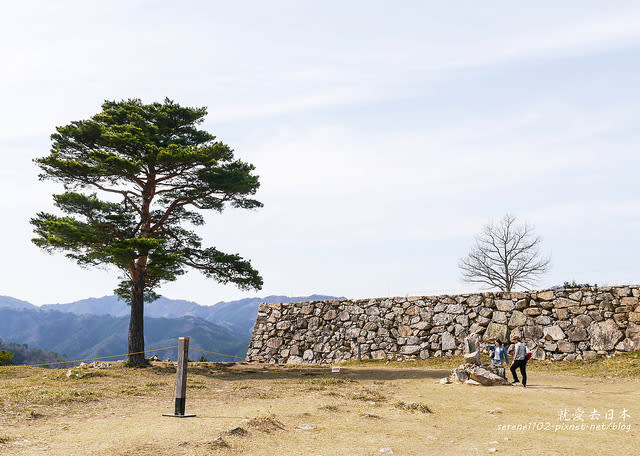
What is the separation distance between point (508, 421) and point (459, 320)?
1327 cm

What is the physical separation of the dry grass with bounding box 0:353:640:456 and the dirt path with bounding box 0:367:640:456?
2cm

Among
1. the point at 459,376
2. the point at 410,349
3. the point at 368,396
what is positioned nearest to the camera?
the point at 368,396

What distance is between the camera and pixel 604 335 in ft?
63.1

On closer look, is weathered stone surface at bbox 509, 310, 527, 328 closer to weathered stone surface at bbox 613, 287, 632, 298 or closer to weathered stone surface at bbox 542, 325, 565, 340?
weathered stone surface at bbox 542, 325, 565, 340

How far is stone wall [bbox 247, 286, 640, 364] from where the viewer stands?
764 inches

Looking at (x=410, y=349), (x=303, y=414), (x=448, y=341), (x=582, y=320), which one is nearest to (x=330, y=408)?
(x=303, y=414)

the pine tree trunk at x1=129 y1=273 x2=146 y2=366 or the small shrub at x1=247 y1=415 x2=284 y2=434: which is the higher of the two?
the pine tree trunk at x1=129 y1=273 x2=146 y2=366

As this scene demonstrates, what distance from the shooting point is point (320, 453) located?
6812 millimetres

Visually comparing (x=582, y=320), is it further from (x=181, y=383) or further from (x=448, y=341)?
(x=181, y=383)

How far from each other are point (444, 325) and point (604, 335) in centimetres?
626

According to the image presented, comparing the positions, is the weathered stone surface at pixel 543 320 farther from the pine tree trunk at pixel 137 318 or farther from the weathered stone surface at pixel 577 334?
the pine tree trunk at pixel 137 318

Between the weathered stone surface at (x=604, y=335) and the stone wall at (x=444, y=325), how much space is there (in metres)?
0.03

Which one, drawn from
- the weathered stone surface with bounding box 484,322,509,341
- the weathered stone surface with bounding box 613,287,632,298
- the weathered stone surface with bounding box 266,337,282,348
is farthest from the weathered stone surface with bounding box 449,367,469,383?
the weathered stone surface with bounding box 266,337,282,348

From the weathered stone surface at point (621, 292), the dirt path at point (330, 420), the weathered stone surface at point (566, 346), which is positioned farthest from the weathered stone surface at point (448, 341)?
the dirt path at point (330, 420)
